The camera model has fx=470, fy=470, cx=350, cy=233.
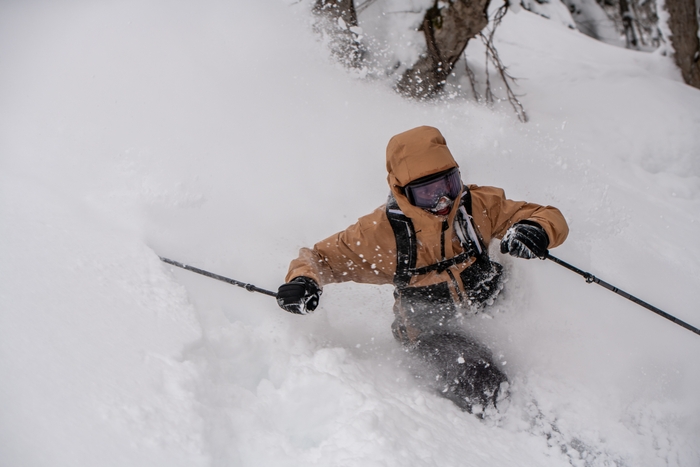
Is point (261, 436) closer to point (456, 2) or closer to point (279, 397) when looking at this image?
point (279, 397)

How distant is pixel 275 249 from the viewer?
398 cm

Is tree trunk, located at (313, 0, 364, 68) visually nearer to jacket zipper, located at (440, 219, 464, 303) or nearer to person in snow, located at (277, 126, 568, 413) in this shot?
person in snow, located at (277, 126, 568, 413)

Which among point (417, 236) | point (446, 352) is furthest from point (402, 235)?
point (446, 352)

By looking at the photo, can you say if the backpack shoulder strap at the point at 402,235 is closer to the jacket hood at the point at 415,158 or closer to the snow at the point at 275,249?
the jacket hood at the point at 415,158

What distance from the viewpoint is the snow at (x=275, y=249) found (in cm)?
219

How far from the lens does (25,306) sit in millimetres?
2367

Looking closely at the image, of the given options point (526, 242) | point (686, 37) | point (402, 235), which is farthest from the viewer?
point (686, 37)

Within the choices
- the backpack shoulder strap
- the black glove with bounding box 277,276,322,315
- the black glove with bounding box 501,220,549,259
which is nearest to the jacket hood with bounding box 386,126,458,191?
the backpack shoulder strap

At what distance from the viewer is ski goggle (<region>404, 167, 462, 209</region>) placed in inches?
107

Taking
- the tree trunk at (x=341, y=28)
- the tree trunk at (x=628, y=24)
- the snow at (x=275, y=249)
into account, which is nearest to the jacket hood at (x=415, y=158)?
the snow at (x=275, y=249)

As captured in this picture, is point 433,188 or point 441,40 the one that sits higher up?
point 441,40

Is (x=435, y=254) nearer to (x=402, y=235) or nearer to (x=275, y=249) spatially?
(x=402, y=235)

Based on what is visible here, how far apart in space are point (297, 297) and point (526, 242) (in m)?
1.39

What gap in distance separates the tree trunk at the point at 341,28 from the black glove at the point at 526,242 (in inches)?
134
